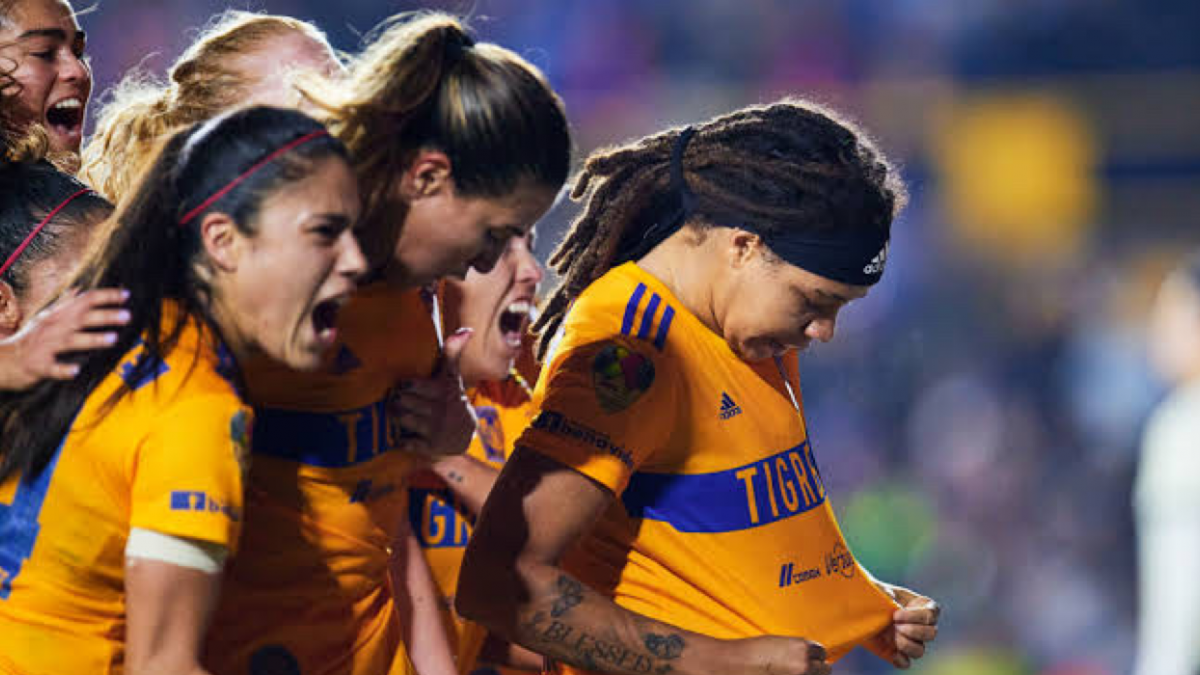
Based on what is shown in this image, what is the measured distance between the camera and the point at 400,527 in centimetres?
318

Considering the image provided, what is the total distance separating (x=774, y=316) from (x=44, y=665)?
146 centimetres

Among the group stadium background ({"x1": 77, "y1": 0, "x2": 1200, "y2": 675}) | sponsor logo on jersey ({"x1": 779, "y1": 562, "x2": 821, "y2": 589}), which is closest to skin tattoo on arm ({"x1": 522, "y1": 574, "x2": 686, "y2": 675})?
sponsor logo on jersey ({"x1": 779, "y1": 562, "x2": 821, "y2": 589})

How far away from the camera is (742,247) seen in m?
2.93

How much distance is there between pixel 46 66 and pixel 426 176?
1234mm

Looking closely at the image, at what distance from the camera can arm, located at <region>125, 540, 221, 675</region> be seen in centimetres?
203

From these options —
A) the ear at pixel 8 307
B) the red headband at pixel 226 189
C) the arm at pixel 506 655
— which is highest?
the red headband at pixel 226 189

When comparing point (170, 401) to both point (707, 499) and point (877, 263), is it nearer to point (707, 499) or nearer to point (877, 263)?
point (707, 499)

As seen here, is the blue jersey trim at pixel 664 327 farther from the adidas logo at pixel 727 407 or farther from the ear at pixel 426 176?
the ear at pixel 426 176

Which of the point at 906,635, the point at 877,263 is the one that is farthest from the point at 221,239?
the point at 906,635

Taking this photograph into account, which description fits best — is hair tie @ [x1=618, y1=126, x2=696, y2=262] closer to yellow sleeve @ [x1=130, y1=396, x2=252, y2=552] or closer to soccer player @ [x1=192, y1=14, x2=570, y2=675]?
soccer player @ [x1=192, y1=14, x2=570, y2=675]

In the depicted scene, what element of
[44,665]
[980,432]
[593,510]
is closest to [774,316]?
[593,510]

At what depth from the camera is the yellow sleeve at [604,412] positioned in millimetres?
2658

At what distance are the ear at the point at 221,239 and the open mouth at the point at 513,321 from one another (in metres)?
1.44

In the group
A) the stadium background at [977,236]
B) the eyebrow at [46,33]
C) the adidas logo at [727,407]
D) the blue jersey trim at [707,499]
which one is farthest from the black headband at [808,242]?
the stadium background at [977,236]
